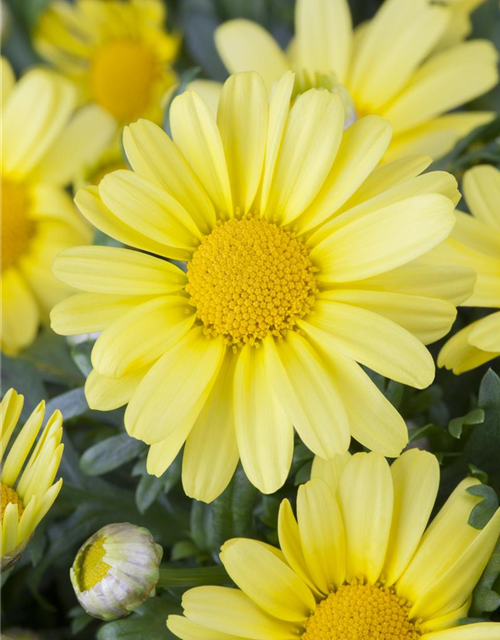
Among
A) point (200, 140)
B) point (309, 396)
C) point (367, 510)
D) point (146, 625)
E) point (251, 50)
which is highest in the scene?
point (251, 50)

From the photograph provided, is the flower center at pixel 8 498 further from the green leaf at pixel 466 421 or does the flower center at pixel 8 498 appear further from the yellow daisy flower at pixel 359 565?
the green leaf at pixel 466 421

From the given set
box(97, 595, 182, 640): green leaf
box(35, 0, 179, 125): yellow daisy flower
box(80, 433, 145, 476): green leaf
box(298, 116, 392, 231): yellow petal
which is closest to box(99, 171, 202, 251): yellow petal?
box(298, 116, 392, 231): yellow petal

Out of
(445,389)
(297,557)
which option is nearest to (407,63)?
(445,389)

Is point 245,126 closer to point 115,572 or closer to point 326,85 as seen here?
point 326,85

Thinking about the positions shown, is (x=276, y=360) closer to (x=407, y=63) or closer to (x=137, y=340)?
(x=137, y=340)

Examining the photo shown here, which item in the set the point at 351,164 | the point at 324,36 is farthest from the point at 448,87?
the point at 351,164

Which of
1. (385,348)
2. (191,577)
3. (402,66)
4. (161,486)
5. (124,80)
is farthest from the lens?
(124,80)

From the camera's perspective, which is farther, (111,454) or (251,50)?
(251,50)

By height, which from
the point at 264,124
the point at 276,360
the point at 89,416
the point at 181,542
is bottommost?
the point at 181,542
